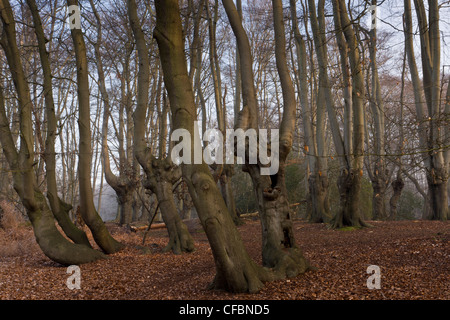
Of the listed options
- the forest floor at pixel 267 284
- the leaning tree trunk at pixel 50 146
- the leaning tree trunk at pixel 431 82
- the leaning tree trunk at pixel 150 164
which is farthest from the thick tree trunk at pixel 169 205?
the leaning tree trunk at pixel 431 82

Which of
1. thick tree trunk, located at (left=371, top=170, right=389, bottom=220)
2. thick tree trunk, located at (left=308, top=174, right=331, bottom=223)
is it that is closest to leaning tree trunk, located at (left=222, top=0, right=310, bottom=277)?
thick tree trunk, located at (left=308, top=174, right=331, bottom=223)

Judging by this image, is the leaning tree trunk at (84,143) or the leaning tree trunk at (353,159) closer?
the leaning tree trunk at (84,143)

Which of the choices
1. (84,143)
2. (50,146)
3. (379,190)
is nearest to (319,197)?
(379,190)

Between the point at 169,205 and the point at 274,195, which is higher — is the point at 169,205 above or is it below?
below

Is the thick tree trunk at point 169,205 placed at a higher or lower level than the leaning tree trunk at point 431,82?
lower

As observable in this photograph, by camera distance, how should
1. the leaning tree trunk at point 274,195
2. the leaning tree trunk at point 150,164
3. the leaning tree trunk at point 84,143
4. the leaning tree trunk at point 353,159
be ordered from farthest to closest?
the leaning tree trunk at point 353,159
the leaning tree trunk at point 150,164
the leaning tree trunk at point 84,143
the leaning tree trunk at point 274,195

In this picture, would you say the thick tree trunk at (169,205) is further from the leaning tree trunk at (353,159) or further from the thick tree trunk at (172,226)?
the leaning tree trunk at (353,159)

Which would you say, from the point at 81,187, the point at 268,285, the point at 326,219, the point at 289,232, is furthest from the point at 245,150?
the point at 326,219

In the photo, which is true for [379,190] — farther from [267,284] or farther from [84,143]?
[267,284]

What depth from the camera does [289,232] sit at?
5.08 meters

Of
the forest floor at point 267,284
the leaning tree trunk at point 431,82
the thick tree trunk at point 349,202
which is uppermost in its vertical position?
the leaning tree trunk at point 431,82

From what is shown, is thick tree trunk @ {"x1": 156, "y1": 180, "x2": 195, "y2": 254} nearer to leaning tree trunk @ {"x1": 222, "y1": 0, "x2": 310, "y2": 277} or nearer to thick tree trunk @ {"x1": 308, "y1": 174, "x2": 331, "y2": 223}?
leaning tree trunk @ {"x1": 222, "y1": 0, "x2": 310, "y2": 277}
